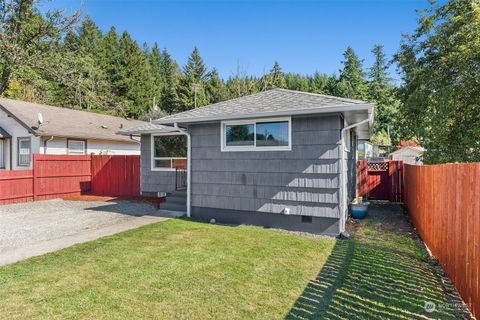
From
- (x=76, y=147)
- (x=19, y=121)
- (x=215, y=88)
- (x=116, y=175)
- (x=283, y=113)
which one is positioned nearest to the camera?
(x=283, y=113)

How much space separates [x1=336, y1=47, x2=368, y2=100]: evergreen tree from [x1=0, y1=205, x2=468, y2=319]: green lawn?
39.7 m

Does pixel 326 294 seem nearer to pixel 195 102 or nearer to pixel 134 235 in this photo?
pixel 134 235

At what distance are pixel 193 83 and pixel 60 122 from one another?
23.3 metres

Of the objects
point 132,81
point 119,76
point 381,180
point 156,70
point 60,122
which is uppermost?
point 156,70

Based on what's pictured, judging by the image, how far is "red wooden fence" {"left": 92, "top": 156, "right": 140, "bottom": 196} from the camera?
513 inches

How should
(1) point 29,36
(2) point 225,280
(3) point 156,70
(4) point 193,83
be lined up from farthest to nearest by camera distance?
1. (3) point 156,70
2. (4) point 193,83
3. (1) point 29,36
4. (2) point 225,280

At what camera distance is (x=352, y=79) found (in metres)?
44.9

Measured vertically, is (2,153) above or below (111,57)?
below

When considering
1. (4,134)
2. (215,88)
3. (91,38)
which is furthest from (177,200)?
(91,38)

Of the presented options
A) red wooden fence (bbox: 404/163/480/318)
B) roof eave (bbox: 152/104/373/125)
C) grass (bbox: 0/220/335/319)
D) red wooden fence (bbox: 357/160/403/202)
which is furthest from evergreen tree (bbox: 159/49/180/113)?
red wooden fence (bbox: 404/163/480/318)

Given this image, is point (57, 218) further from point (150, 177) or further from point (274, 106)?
point (274, 106)

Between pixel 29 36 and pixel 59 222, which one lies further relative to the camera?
pixel 29 36

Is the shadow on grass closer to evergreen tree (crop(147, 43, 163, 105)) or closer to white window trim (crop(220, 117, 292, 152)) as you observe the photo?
white window trim (crop(220, 117, 292, 152))

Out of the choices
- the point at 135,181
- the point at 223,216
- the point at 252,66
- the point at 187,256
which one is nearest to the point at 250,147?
the point at 223,216
